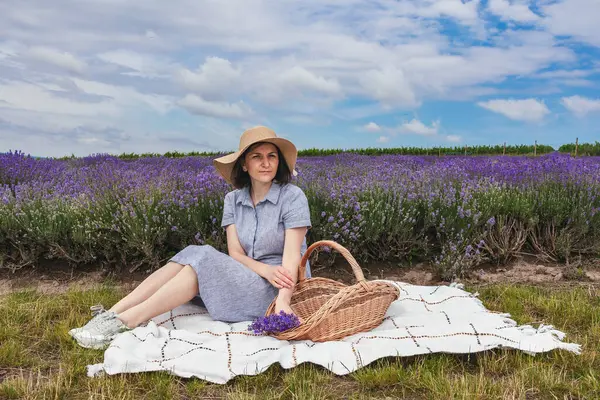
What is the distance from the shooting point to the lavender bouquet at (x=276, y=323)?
9.64 ft

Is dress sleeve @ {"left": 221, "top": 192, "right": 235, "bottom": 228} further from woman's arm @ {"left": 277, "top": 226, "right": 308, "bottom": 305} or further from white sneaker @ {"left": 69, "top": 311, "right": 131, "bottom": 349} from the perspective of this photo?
white sneaker @ {"left": 69, "top": 311, "right": 131, "bottom": 349}

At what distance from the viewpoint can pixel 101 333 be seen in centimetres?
308

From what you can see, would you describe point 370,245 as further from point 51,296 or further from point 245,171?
point 51,296

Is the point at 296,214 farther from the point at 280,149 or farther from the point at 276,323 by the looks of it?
the point at 276,323

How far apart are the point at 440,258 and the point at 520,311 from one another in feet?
3.27

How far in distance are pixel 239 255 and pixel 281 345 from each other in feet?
2.24

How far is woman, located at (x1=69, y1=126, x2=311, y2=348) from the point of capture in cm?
313

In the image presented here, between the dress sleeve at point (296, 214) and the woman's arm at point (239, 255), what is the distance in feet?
0.94

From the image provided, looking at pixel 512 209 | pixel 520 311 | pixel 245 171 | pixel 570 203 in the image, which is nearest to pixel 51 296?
pixel 245 171

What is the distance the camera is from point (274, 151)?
332cm

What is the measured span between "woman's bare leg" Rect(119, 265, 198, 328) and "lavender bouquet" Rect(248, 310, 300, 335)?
494mm

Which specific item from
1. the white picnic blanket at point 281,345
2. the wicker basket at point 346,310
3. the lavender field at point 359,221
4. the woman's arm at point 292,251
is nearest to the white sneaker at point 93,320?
the white picnic blanket at point 281,345

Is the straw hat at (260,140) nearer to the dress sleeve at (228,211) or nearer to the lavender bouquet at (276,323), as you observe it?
the dress sleeve at (228,211)

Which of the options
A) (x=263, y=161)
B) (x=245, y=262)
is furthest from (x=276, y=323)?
(x=263, y=161)
